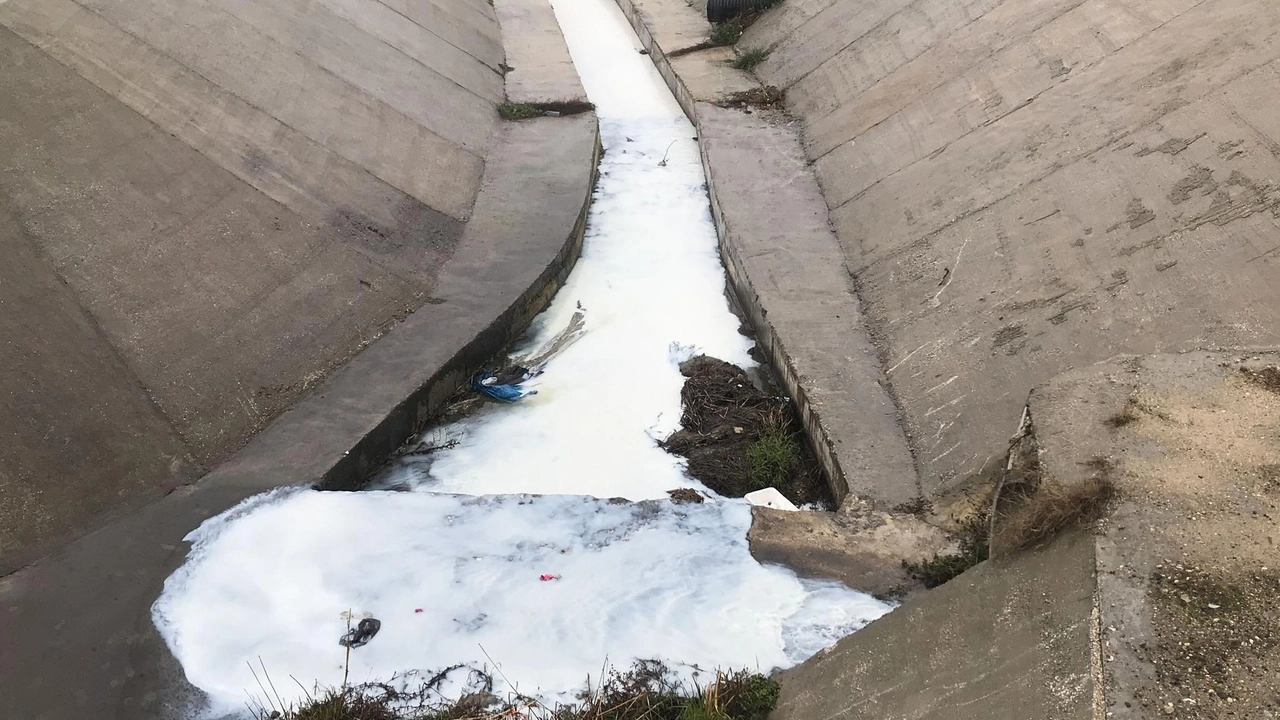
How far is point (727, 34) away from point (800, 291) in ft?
23.4

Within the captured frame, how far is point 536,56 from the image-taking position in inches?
522

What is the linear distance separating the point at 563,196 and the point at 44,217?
14.7ft

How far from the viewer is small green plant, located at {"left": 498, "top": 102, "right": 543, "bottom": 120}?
11.2 meters

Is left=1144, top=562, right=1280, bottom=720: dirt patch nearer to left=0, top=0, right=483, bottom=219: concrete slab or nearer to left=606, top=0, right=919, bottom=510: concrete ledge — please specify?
left=606, top=0, right=919, bottom=510: concrete ledge

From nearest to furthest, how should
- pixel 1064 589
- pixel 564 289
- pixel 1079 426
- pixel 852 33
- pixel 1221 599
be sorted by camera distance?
pixel 1221 599 → pixel 1064 589 → pixel 1079 426 → pixel 564 289 → pixel 852 33

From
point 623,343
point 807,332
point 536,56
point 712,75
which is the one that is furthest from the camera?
point 536,56

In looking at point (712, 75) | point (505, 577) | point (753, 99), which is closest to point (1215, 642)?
point (505, 577)

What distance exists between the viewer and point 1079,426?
13.5 ft

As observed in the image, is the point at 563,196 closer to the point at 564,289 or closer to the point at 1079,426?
the point at 564,289

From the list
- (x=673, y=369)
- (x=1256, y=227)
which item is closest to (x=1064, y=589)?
(x=1256, y=227)

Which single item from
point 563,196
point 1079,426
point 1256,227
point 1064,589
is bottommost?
point 1064,589

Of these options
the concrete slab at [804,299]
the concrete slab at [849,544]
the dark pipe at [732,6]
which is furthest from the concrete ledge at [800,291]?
the dark pipe at [732,6]

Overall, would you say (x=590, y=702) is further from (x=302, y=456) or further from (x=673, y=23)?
(x=673, y=23)

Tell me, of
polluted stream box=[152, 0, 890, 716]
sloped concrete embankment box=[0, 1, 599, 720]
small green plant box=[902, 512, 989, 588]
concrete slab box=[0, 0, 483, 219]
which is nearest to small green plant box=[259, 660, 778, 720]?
polluted stream box=[152, 0, 890, 716]
